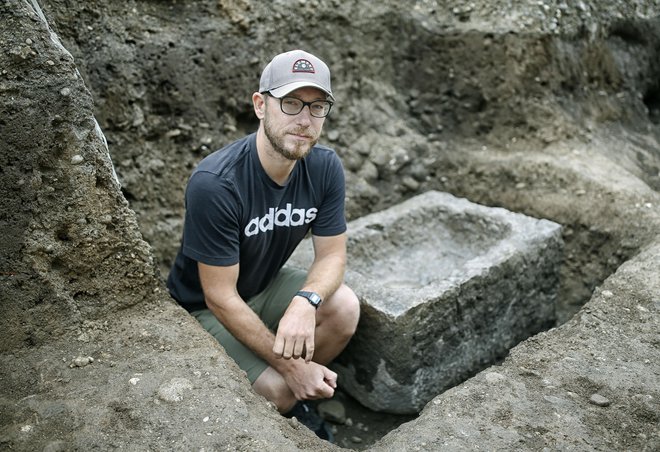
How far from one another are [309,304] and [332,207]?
1.54 ft

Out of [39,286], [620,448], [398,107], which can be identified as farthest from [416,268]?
[39,286]

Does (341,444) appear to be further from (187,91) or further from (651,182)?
(651,182)

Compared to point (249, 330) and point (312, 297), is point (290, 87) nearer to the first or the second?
point (312, 297)

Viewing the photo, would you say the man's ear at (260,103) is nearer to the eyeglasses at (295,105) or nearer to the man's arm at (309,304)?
the eyeglasses at (295,105)

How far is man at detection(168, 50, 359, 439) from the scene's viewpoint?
2518 mm

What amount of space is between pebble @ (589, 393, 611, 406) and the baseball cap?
4.77 ft

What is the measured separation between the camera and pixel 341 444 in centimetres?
310

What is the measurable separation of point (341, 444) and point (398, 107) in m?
2.51

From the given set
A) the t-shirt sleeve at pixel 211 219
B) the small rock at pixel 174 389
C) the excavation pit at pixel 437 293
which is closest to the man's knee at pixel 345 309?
the excavation pit at pixel 437 293

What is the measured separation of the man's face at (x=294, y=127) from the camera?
2520 mm

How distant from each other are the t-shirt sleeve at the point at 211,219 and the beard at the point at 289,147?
9.2 inches

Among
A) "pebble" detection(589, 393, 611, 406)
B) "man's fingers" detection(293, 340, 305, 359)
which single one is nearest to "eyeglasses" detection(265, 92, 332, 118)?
"man's fingers" detection(293, 340, 305, 359)

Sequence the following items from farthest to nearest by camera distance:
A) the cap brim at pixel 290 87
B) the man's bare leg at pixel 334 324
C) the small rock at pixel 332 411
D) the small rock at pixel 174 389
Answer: the small rock at pixel 332 411, the man's bare leg at pixel 334 324, the cap brim at pixel 290 87, the small rock at pixel 174 389

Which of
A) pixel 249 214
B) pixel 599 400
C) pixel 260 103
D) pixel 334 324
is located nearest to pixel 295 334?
pixel 334 324
